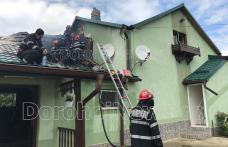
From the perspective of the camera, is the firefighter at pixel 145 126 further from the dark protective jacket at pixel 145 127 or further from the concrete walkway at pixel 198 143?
the concrete walkway at pixel 198 143

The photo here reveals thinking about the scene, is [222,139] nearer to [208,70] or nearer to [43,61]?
[208,70]

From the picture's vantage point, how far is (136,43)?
11.0 metres

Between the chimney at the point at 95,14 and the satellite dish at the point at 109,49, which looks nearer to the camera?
the satellite dish at the point at 109,49

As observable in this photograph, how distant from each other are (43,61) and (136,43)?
4901mm

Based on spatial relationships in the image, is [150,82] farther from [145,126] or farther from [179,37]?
[145,126]

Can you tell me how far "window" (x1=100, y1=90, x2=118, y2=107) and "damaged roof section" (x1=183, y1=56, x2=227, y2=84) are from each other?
16.3 feet

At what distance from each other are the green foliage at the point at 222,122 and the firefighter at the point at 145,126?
8423 mm

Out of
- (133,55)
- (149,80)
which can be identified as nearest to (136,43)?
(133,55)

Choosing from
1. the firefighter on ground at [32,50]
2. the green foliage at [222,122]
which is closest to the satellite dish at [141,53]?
the firefighter on ground at [32,50]

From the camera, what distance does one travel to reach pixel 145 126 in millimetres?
5305

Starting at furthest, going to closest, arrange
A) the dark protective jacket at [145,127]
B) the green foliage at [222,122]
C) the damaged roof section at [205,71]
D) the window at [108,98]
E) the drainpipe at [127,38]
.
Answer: the damaged roof section at [205,71] < the green foliage at [222,122] < the drainpipe at [127,38] < the window at [108,98] < the dark protective jacket at [145,127]

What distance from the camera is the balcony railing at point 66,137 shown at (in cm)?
801

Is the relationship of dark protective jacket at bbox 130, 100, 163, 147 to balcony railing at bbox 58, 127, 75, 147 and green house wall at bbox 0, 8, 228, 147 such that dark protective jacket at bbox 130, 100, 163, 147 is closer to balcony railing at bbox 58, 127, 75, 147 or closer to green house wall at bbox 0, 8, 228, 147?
balcony railing at bbox 58, 127, 75, 147

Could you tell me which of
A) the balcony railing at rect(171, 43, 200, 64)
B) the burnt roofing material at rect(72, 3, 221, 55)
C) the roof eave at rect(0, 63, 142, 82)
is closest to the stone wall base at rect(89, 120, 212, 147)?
the balcony railing at rect(171, 43, 200, 64)
